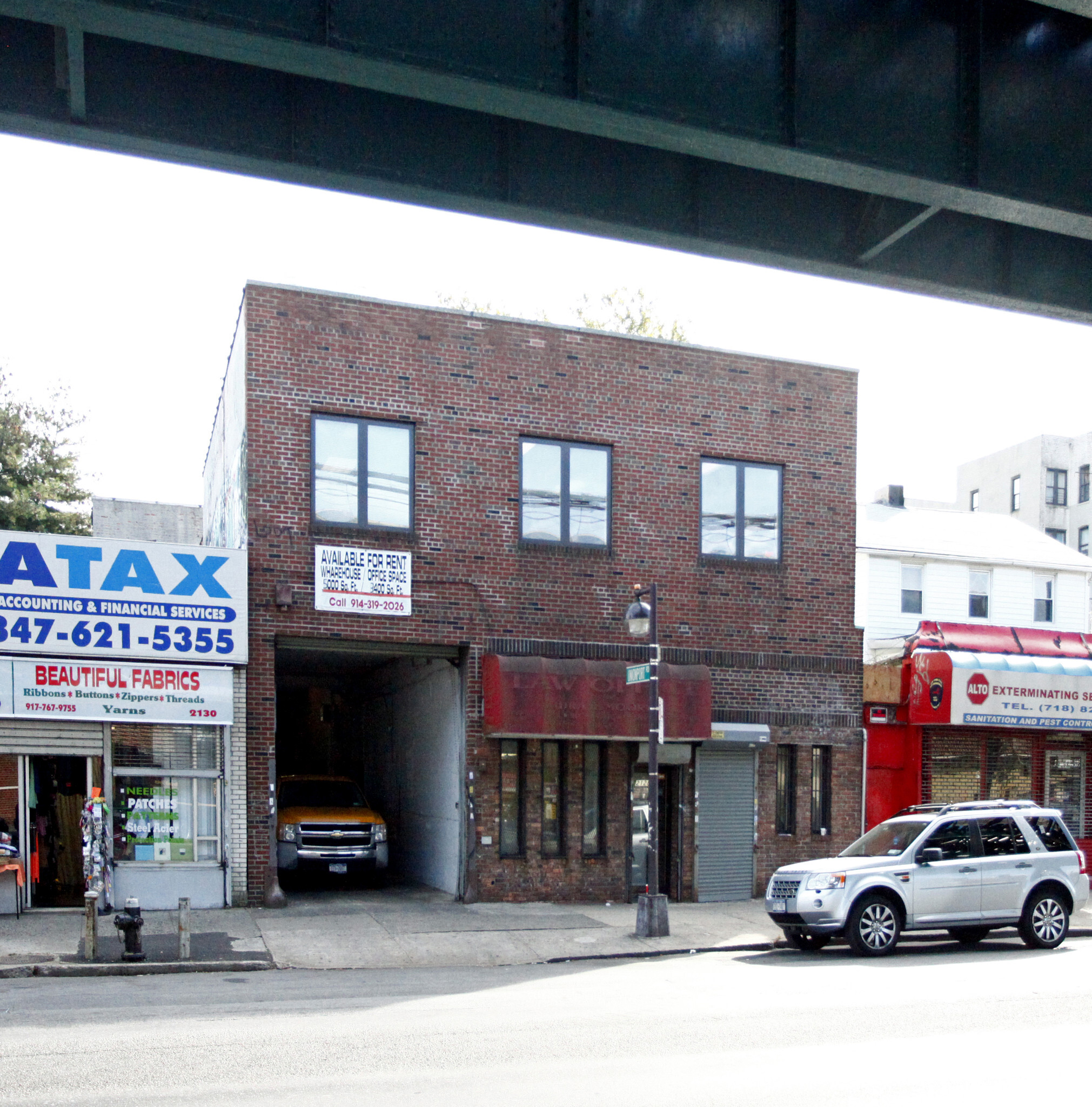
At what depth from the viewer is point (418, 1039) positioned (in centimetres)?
1015

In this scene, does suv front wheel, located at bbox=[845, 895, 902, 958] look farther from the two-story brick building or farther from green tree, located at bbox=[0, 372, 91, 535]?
green tree, located at bbox=[0, 372, 91, 535]

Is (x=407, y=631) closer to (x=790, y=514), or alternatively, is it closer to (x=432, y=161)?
(x=790, y=514)

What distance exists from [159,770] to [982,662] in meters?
13.8

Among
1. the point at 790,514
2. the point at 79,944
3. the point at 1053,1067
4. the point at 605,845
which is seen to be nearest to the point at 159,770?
the point at 79,944

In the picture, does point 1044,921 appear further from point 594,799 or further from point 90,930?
point 90,930

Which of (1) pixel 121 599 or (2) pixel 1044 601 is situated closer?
(1) pixel 121 599

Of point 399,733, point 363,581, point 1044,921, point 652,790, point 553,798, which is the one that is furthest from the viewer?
point 399,733

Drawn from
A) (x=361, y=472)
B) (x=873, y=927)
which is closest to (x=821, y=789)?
(x=873, y=927)

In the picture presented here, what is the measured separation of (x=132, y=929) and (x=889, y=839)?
9214 mm

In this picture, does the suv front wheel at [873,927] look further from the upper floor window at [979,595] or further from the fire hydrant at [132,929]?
the upper floor window at [979,595]

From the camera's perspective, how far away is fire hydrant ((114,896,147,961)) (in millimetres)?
14125

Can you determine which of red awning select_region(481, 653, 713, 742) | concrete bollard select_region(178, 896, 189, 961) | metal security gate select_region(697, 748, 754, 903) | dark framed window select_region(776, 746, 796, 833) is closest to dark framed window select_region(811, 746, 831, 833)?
dark framed window select_region(776, 746, 796, 833)

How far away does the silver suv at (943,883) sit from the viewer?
15.6 meters

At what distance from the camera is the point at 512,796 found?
1986cm
